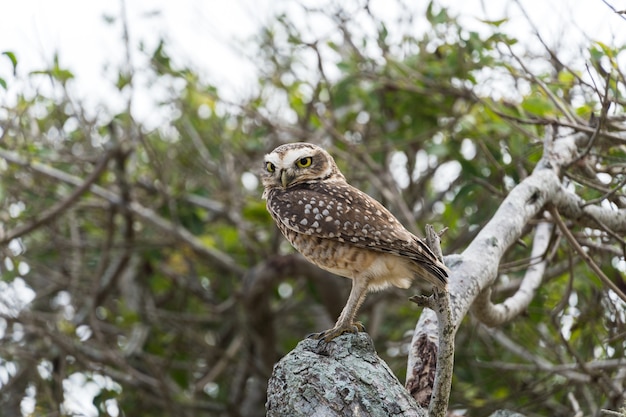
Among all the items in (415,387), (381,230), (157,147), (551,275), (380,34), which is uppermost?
(380,34)

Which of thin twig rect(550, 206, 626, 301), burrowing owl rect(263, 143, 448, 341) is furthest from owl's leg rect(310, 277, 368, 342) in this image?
thin twig rect(550, 206, 626, 301)

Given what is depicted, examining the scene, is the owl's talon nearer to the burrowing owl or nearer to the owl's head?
the burrowing owl

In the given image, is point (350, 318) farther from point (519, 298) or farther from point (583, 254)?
point (583, 254)

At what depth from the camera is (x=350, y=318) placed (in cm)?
382

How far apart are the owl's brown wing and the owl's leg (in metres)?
0.21

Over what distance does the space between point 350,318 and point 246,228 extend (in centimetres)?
388

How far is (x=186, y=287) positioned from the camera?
26.5 feet

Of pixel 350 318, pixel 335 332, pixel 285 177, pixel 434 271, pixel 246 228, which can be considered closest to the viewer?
pixel 434 271

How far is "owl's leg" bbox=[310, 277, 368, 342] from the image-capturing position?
11.8ft

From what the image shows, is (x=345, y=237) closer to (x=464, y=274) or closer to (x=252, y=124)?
(x=464, y=274)

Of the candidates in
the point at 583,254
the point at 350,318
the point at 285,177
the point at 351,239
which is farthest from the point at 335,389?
the point at 285,177

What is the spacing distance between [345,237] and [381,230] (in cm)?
17

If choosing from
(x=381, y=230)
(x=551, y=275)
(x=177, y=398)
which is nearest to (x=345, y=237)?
(x=381, y=230)

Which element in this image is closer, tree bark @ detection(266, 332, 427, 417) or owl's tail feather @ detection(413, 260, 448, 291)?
tree bark @ detection(266, 332, 427, 417)
